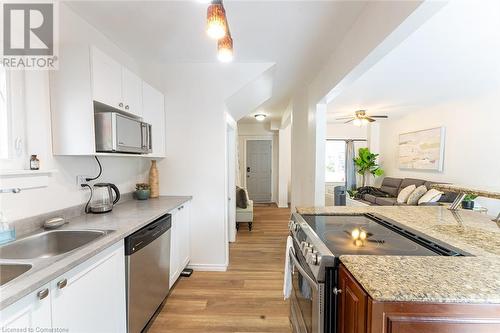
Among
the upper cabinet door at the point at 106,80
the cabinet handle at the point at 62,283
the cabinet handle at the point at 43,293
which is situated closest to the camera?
the cabinet handle at the point at 43,293

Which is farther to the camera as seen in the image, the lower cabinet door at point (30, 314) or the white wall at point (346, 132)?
the white wall at point (346, 132)

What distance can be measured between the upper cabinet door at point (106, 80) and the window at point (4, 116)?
0.45 metres

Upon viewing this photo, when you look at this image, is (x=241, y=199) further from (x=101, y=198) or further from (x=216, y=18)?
(x=216, y=18)

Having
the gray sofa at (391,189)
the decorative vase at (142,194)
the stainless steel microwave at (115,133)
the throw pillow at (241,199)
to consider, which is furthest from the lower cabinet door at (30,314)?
the gray sofa at (391,189)

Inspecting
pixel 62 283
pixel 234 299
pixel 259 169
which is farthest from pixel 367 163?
pixel 62 283

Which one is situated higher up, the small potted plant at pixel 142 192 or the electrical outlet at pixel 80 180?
the electrical outlet at pixel 80 180

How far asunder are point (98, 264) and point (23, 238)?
0.51 meters

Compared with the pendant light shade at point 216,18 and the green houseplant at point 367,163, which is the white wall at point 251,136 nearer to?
the green houseplant at point 367,163

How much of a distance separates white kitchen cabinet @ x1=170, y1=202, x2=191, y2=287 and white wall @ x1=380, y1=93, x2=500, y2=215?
4.35 meters

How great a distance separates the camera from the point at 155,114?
2.66 m

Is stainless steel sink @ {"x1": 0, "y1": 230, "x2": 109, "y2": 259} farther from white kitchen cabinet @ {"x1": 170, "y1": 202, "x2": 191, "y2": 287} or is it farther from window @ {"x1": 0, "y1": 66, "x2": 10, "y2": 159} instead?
white kitchen cabinet @ {"x1": 170, "y1": 202, "x2": 191, "y2": 287}

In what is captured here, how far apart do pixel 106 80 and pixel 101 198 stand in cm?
101

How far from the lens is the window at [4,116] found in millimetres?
1396

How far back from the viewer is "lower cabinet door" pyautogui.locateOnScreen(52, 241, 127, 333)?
3.53 ft
